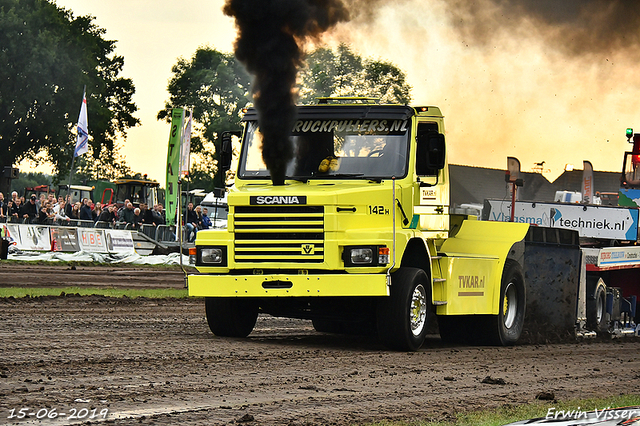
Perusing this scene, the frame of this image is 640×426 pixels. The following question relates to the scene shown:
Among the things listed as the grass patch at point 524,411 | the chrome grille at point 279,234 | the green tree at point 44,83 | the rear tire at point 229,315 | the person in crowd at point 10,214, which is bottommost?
the grass patch at point 524,411

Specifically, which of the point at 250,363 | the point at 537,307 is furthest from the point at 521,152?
the point at 250,363

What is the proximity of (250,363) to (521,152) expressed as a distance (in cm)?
1016

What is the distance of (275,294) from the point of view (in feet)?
35.7

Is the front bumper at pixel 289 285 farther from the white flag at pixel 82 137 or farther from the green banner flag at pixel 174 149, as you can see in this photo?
the white flag at pixel 82 137

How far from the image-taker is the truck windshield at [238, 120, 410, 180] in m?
11.6

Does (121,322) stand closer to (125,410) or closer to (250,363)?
(250,363)

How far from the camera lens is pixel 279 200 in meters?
11.0

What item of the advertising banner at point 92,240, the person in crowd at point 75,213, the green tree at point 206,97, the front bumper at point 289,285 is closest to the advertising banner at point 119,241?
the advertising banner at point 92,240

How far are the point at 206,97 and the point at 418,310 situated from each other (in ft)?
198

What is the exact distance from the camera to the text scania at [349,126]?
11.8 meters

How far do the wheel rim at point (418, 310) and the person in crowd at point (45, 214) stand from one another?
2051 cm

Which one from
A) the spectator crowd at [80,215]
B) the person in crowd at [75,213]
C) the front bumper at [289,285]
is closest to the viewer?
the front bumper at [289,285]

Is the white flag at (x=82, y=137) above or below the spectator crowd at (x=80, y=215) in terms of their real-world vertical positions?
above

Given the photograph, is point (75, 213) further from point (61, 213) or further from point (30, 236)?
point (30, 236)
